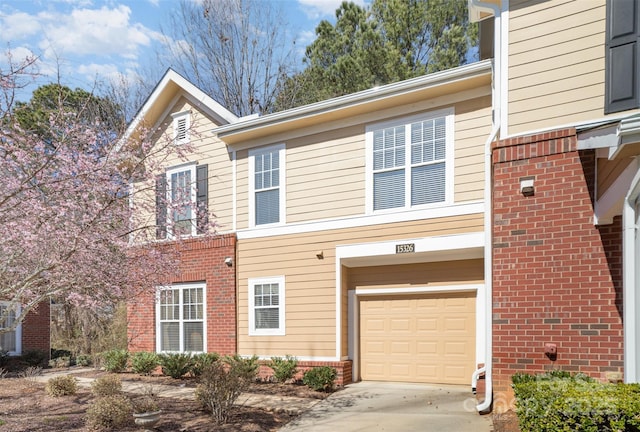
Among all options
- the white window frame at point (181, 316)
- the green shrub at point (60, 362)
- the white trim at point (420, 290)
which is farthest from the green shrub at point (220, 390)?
the green shrub at point (60, 362)

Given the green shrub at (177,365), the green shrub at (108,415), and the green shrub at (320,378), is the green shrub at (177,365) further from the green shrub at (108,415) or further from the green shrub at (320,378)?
the green shrub at (108,415)

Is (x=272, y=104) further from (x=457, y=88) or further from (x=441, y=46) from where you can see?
(x=457, y=88)

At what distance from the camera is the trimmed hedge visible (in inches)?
169

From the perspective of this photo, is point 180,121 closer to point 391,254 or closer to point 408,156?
point 408,156

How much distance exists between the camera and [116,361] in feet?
42.1

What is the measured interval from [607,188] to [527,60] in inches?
91.7

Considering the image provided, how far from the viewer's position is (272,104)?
2119 centimetres

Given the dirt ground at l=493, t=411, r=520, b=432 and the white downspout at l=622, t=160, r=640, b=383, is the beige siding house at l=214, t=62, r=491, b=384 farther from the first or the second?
the white downspout at l=622, t=160, r=640, b=383

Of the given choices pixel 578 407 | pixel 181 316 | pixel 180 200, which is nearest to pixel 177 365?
pixel 181 316

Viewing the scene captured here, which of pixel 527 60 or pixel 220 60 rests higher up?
pixel 220 60

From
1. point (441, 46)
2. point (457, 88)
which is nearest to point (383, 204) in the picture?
point (457, 88)

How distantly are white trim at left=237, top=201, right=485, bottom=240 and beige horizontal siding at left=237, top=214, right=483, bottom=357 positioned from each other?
0.11 meters

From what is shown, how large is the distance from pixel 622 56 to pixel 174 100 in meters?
11.1

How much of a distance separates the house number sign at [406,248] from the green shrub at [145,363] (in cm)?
726
